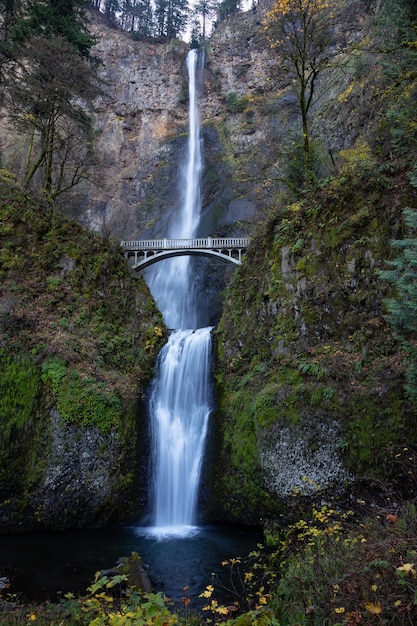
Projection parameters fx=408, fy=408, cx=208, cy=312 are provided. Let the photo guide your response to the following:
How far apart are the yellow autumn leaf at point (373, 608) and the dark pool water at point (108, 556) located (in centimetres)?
519

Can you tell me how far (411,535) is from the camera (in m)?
4.34

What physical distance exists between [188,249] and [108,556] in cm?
1692

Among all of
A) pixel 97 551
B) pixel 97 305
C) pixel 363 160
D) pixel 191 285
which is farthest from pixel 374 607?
pixel 191 285

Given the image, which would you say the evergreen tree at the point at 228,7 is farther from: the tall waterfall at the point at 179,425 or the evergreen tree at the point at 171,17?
the tall waterfall at the point at 179,425

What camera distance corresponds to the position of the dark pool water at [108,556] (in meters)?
7.83

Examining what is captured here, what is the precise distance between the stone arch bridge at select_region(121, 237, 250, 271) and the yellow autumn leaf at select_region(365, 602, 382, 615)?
19.9m

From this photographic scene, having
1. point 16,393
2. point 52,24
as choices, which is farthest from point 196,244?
point 16,393

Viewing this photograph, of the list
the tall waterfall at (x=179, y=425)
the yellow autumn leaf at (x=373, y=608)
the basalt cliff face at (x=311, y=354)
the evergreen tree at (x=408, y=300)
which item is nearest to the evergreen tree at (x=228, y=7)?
the basalt cliff face at (x=311, y=354)

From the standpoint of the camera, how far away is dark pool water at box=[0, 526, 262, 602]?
25.7ft

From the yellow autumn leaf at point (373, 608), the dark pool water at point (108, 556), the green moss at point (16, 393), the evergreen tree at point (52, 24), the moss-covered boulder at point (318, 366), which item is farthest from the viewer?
the evergreen tree at point (52, 24)

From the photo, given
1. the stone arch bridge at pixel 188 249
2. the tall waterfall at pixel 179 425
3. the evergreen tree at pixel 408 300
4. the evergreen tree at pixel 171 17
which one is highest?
the evergreen tree at pixel 171 17

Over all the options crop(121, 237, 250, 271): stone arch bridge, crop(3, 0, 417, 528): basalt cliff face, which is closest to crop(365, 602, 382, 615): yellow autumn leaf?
crop(3, 0, 417, 528): basalt cliff face

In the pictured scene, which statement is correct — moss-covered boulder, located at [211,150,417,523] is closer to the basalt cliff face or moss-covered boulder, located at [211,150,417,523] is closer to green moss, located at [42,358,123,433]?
the basalt cliff face

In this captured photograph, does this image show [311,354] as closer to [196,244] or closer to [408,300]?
[408,300]
